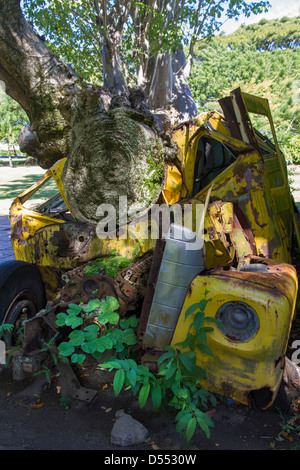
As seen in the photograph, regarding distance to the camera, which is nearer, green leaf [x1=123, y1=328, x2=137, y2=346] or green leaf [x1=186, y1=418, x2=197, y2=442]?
green leaf [x1=186, y1=418, x2=197, y2=442]

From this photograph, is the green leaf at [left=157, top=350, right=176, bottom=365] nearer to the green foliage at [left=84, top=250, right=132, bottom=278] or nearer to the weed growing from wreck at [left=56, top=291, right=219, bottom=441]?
the weed growing from wreck at [left=56, top=291, right=219, bottom=441]

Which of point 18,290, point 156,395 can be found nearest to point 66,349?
point 156,395

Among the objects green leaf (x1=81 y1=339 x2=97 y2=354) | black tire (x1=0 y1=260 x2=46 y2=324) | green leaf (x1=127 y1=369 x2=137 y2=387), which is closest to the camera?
green leaf (x1=127 y1=369 x2=137 y2=387)

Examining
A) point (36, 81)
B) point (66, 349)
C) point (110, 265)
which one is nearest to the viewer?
point (66, 349)

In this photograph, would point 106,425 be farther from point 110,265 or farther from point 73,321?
point 110,265

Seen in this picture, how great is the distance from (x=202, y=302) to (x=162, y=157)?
1.67 m

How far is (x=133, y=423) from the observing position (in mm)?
2297

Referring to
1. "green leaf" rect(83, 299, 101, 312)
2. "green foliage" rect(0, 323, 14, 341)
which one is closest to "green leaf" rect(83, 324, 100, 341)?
"green leaf" rect(83, 299, 101, 312)

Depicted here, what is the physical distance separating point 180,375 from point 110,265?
1221 mm

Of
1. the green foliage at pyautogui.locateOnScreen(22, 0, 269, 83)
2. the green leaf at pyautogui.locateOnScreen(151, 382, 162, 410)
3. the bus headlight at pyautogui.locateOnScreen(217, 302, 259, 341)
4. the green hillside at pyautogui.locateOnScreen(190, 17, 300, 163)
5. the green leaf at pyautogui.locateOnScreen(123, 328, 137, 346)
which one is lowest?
the green leaf at pyautogui.locateOnScreen(151, 382, 162, 410)

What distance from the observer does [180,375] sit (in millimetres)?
2273

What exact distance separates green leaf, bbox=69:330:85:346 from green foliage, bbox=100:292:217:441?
1.12 ft

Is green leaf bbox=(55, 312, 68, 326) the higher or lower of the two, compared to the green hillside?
lower

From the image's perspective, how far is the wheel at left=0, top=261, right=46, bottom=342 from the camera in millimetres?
3250
